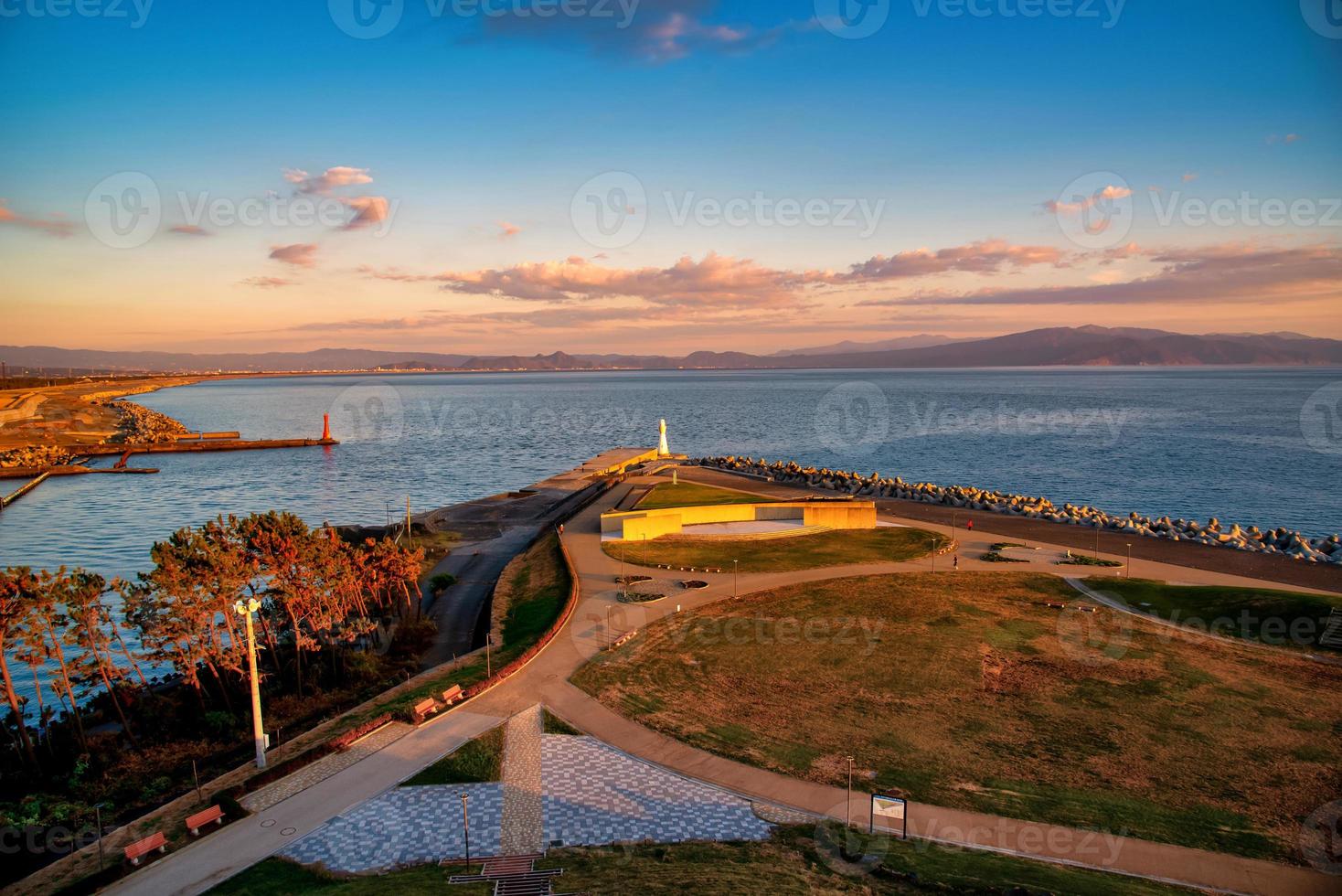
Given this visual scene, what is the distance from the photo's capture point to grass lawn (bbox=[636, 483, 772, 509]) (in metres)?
47.3

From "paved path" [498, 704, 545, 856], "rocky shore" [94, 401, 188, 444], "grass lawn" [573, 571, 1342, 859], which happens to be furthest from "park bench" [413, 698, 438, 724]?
"rocky shore" [94, 401, 188, 444]

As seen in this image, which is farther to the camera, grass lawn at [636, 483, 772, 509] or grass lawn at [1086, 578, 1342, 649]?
grass lawn at [636, 483, 772, 509]

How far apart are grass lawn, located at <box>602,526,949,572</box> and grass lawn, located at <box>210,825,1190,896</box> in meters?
20.1

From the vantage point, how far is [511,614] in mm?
32781

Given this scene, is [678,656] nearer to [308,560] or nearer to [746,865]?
[746,865]

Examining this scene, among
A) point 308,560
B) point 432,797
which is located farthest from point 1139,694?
point 308,560

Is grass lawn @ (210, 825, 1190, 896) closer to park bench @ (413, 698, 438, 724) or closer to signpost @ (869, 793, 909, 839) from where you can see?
signpost @ (869, 793, 909, 839)

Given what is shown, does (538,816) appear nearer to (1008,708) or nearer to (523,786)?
(523,786)

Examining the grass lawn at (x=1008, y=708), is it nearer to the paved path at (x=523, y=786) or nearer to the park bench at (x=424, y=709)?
the paved path at (x=523, y=786)

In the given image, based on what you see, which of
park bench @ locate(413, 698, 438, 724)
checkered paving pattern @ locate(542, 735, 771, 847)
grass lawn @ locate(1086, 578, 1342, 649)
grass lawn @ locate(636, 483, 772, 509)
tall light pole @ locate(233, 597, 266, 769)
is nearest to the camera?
checkered paving pattern @ locate(542, 735, 771, 847)

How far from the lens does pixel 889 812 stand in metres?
16.4

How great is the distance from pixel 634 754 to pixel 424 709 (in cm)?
649

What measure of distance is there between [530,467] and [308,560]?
60.0 meters

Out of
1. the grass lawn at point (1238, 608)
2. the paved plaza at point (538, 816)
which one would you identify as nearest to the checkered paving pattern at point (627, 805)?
the paved plaza at point (538, 816)
